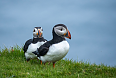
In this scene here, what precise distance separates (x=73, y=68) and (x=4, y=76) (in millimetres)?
2828

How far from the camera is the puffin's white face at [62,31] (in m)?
6.37

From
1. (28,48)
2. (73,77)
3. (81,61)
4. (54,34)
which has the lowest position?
(73,77)

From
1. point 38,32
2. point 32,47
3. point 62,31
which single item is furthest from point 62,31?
point 32,47

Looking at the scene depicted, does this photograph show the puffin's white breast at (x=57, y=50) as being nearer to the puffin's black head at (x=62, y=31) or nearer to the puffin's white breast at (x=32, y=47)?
the puffin's black head at (x=62, y=31)

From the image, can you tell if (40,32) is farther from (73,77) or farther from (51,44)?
(73,77)

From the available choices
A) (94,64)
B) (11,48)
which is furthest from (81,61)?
(11,48)

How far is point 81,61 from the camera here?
7.91 m

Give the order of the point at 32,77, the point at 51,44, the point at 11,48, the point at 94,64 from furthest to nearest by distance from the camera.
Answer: the point at 11,48, the point at 94,64, the point at 51,44, the point at 32,77

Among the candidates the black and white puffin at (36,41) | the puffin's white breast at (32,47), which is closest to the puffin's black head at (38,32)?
the black and white puffin at (36,41)

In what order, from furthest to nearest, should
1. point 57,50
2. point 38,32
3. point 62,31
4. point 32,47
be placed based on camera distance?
point 32,47 → point 38,32 → point 62,31 → point 57,50

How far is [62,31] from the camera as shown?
20.9 ft

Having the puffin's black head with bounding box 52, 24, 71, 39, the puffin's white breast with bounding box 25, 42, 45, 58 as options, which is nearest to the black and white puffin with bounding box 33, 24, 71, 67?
the puffin's black head with bounding box 52, 24, 71, 39

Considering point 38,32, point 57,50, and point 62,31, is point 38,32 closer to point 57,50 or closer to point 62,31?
point 62,31

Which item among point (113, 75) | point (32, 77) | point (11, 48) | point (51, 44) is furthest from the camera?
point (11, 48)
